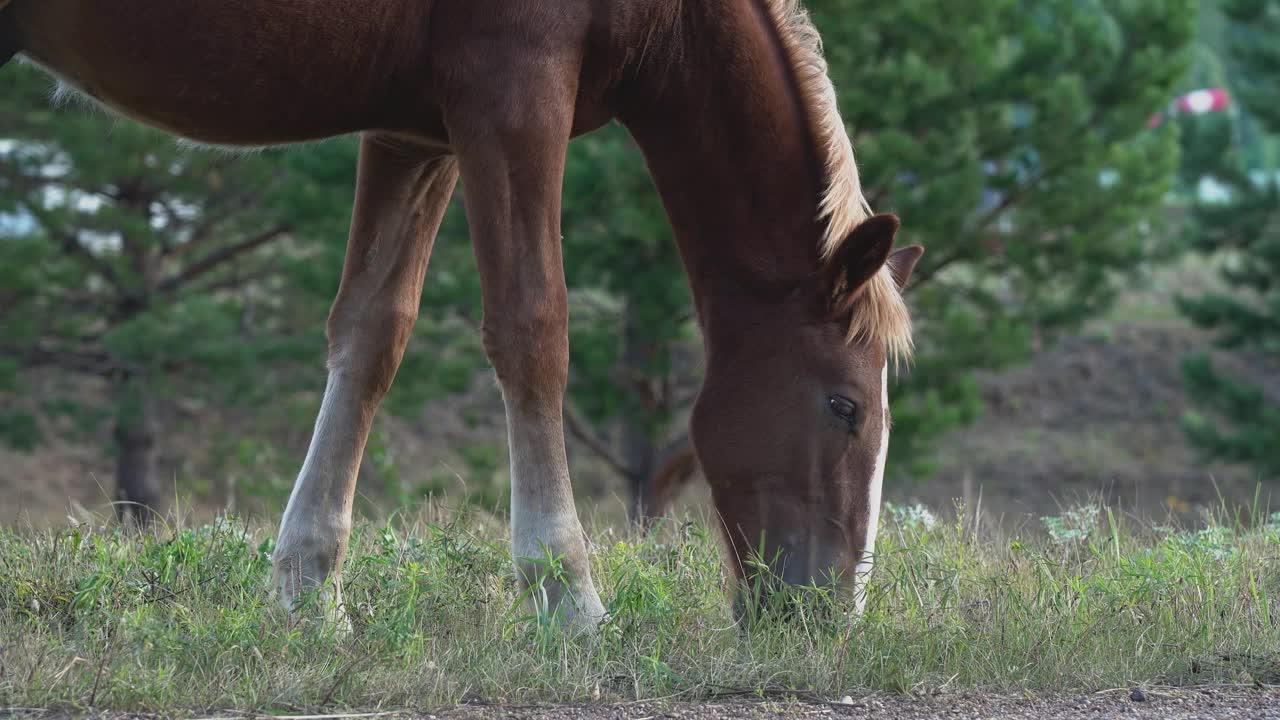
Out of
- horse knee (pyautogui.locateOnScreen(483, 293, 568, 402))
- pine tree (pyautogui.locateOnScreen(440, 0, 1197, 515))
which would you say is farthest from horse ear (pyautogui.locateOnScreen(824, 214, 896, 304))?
pine tree (pyautogui.locateOnScreen(440, 0, 1197, 515))

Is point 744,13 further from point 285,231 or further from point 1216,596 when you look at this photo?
point 285,231

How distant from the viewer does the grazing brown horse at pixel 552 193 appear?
3045 millimetres

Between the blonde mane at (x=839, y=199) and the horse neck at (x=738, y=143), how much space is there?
3 cm

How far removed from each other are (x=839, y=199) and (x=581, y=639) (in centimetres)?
129

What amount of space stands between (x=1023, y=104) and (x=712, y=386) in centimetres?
795

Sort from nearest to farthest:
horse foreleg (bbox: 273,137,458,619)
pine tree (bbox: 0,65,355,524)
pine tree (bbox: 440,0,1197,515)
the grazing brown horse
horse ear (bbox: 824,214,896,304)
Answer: the grazing brown horse < horse ear (bbox: 824,214,896,304) < horse foreleg (bbox: 273,137,458,619) < pine tree (bbox: 440,0,1197,515) < pine tree (bbox: 0,65,355,524)

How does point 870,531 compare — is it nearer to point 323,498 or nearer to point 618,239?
point 323,498

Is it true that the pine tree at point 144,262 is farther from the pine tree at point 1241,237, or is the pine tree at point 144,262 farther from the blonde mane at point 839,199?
the pine tree at point 1241,237

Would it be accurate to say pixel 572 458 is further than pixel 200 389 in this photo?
Yes

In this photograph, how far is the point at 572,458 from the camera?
46.2 ft

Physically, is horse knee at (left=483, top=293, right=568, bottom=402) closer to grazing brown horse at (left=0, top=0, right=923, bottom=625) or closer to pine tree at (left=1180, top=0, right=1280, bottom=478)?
grazing brown horse at (left=0, top=0, right=923, bottom=625)

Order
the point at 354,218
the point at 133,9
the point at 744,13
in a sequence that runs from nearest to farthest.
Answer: the point at 133,9
the point at 744,13
the point at 354,218

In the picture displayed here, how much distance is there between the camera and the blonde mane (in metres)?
3.39

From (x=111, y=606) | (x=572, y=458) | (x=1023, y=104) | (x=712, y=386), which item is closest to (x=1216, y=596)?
(x=712, y=386)
